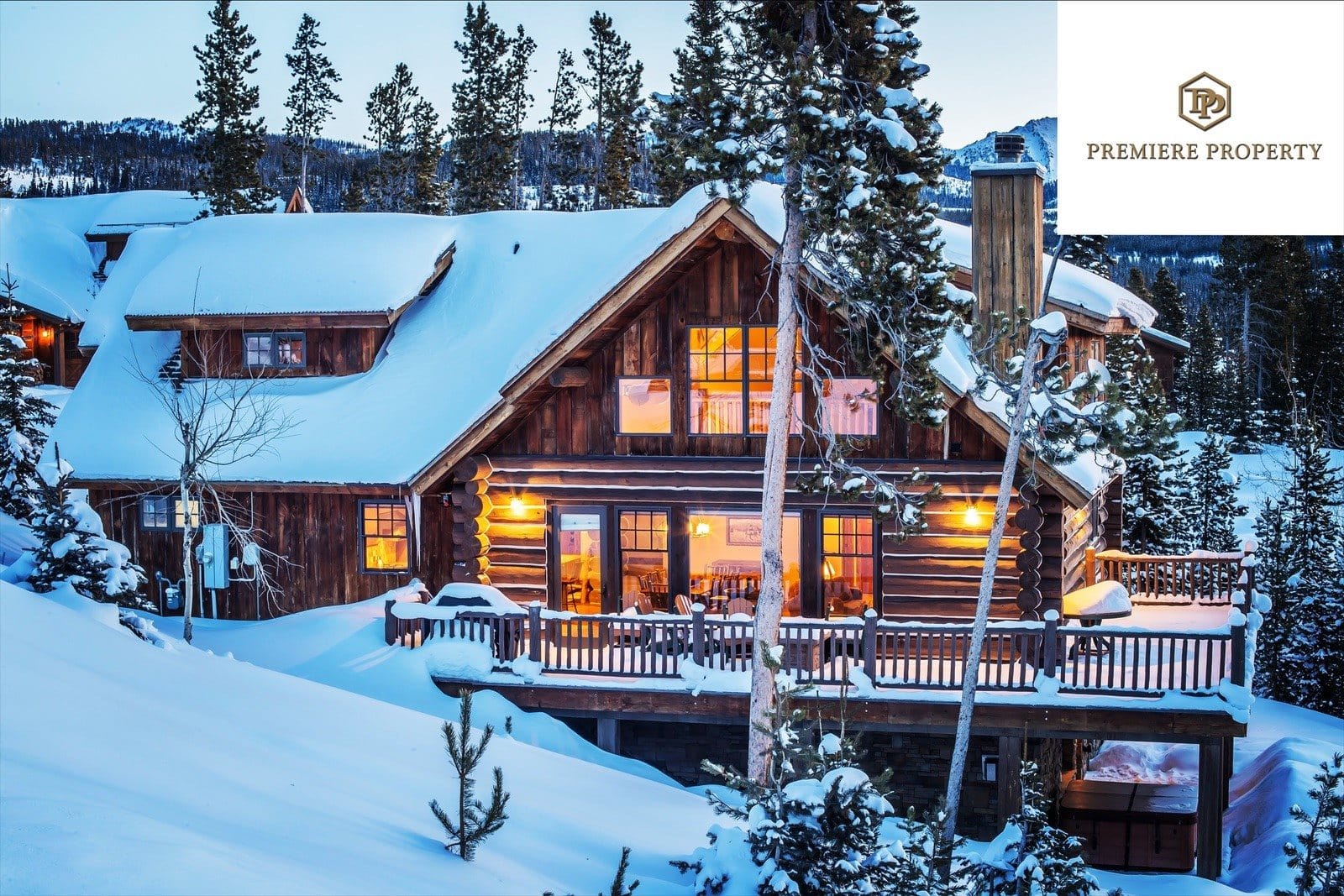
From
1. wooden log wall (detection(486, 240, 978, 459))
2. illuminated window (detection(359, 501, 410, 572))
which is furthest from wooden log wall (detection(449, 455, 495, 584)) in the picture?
illuminated window (detection(359, 501, 410, 572))

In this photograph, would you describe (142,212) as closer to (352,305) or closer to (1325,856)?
(352,305)

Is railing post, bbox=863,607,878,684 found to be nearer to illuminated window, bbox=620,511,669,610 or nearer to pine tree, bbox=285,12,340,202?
illuminated window, bbox=620,511,669,610

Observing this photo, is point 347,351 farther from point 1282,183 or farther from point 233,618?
point 1282,183

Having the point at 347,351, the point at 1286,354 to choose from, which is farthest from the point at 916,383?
the point at 1286,354

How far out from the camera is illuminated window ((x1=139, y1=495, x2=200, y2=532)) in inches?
926

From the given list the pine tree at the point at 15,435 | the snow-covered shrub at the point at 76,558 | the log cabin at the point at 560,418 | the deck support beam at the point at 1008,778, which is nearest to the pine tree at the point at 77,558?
the snow-covered shrub at the point at 76,558

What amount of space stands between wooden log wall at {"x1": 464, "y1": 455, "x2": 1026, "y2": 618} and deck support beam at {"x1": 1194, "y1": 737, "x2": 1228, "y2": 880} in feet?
10.6

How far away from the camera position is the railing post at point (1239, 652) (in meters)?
14.9

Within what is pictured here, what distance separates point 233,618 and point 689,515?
9949mm

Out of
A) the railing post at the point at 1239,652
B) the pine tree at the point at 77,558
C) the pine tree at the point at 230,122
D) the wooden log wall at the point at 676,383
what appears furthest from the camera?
the pine tree at the point at 230,122

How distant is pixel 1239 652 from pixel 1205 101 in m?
6.82

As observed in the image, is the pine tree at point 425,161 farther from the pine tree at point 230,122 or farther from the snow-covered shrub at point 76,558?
the snow-covered shrub at point 76,558

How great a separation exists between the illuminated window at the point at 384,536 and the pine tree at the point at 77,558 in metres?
7.37

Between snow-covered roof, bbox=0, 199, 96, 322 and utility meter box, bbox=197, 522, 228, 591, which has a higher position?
snow-covered roof, bbox=0, 199, 96, 322
